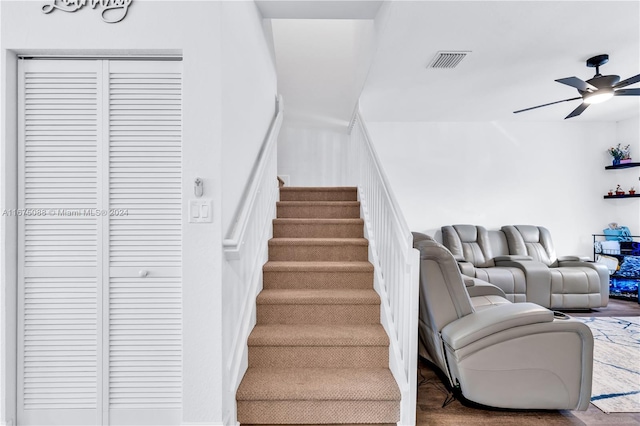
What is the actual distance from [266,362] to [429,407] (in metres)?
1.03

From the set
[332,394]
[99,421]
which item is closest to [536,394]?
[332,394]

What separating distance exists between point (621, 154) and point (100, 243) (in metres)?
6.64

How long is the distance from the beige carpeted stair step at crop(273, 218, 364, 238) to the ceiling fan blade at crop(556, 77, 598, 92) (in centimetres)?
208

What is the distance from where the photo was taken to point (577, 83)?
2.86 metres

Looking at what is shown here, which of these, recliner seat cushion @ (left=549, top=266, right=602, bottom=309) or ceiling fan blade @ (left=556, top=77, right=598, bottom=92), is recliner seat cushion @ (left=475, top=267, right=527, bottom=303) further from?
ceiling fan blade @ (left=556, top=77, right=598, bottom=92)

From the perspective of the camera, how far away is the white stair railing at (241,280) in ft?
5.37

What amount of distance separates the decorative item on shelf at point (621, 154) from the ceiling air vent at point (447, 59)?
3.78m

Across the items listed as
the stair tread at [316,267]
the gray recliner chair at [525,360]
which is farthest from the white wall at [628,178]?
the stair tread at [316,267]

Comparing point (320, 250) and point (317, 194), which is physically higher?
point (317, 194)

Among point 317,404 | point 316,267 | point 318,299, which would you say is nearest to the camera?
point 317,404

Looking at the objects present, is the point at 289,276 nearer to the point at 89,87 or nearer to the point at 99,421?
the point at 99,421

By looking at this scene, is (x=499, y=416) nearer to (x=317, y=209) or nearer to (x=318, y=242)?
(x=318, y=242)

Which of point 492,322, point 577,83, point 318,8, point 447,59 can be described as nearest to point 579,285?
point 577,83

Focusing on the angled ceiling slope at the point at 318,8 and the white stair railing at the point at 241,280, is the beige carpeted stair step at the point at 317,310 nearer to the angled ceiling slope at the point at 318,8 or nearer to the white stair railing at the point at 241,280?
the white stair railing at the point at 241,280
